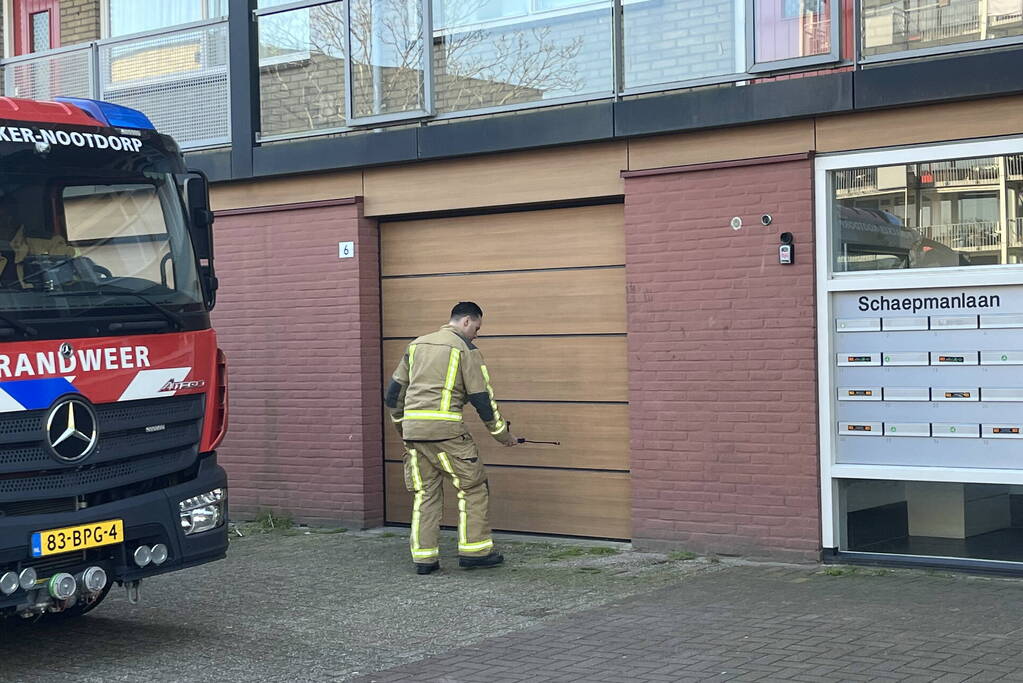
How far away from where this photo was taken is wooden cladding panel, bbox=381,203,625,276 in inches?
412

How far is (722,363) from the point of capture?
380 inches

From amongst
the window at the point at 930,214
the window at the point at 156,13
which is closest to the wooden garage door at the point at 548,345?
the window at the point at 930,214

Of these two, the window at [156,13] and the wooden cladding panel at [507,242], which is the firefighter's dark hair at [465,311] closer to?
the wooden cladding panel at [507,242]

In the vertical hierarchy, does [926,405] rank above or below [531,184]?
below

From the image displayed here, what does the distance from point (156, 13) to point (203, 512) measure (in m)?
7.93

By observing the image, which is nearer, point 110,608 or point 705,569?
point 110,608

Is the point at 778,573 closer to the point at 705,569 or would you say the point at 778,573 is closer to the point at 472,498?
the point at 705,569

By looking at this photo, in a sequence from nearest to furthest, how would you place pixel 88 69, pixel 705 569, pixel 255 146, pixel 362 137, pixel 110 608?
pixel 110 608 → pixel 705 569 → pixel 362 137 → pixel 255 146 → pixel 88 69

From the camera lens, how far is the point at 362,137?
11.4m

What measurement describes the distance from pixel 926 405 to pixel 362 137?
520cm

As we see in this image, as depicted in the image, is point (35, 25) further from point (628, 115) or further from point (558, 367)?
point (628, 115)

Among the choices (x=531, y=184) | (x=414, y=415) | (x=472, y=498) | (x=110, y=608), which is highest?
(x=531, y=184)

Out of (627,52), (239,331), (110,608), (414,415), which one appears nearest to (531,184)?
(627,52)

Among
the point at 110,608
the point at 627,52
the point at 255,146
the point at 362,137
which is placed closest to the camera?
the point at 110,608
